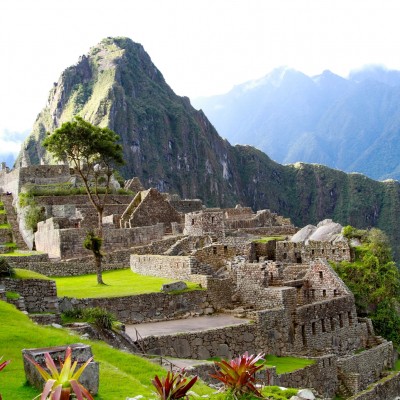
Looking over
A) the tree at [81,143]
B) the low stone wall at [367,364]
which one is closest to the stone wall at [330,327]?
the low stone wall at [367,364]

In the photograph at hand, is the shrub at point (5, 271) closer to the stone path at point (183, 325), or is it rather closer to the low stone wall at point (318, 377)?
the stone path at point (183, 325)

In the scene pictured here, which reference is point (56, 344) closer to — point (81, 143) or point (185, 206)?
point (81, 143)

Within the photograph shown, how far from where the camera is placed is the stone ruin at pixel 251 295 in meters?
19.1

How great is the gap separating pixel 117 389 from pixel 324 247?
1973 centimetres

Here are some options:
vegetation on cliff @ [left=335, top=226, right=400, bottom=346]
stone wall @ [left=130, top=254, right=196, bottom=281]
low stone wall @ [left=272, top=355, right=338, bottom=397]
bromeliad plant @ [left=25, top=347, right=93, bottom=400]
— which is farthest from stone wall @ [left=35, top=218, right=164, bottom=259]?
bromeliad plant @ [left=25, top=347, right=93, bottom=400]

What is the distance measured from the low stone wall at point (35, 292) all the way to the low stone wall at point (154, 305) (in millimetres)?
1685

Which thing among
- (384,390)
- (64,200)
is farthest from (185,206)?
(384,390)

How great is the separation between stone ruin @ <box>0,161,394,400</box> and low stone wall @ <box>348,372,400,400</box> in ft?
1.96

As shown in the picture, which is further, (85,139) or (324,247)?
(85,139)

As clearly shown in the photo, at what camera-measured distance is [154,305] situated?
20172 mm

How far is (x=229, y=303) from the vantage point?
22172 millimetres

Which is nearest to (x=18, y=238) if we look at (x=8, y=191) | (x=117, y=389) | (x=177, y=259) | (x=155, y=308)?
(x=8, y=191)

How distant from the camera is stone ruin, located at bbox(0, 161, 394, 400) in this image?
753 inches

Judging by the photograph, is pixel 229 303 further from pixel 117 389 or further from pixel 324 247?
pixel 117 389
